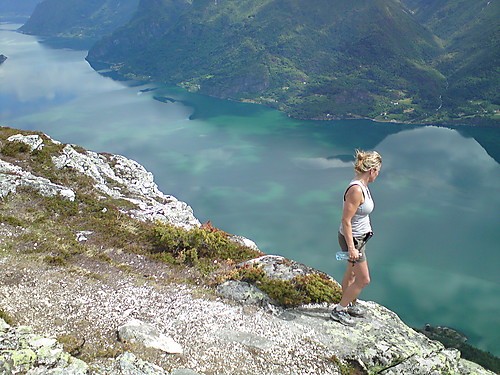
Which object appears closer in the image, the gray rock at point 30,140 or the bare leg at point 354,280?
the bare leg at point 354,280

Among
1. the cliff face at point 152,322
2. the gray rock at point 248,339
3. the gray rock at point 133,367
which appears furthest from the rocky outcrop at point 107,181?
the gray rock at point 133,367

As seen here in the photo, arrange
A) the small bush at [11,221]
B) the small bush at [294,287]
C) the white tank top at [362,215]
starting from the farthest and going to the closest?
1. the small bush at [11,221]
2. the small bush at [294,287]
3. the white tank top at [362,215]

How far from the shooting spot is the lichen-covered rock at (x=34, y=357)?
6.24 meters

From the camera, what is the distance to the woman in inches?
305

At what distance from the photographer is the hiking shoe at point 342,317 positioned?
9.49 metres

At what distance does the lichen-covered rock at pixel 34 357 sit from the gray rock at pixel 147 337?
1.45 meters

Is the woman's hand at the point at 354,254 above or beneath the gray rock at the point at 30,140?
above

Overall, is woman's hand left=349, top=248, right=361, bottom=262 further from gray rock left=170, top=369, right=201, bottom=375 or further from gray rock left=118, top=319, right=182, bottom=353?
gray rock left=118, top=319, right=182, bottom=353

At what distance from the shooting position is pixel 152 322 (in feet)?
30.3

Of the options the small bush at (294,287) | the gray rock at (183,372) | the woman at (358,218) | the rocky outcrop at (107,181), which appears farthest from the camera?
the rocky outcrop at (107,181)

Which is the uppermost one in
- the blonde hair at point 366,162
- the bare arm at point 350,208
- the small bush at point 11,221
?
the blonde hair at point 366,162

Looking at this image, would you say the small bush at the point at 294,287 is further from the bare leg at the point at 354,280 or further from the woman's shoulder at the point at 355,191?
the woman's shoulder at the point at 355,191

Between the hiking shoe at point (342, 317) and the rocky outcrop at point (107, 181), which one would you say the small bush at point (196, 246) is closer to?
the hiking shoe at point (342, 317)

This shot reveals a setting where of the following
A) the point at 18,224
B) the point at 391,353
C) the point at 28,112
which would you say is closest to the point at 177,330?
the point at 391,353
